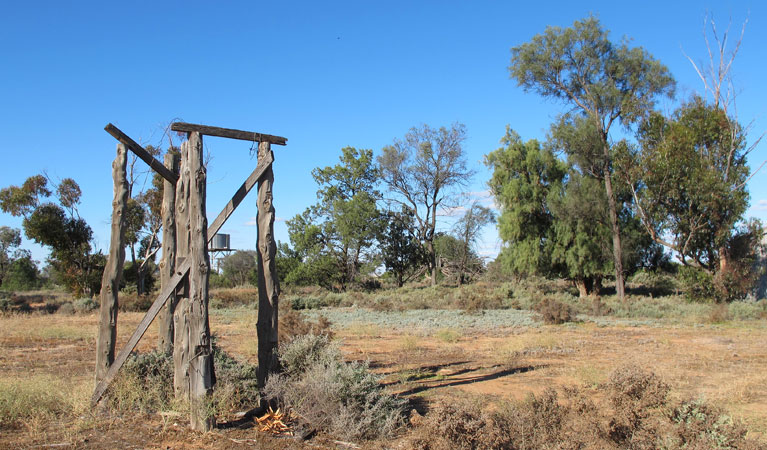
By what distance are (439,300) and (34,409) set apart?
21.2 meters

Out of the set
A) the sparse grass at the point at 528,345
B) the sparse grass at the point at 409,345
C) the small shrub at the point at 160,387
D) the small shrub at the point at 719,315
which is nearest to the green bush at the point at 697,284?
the small shrub at the point at 719,315

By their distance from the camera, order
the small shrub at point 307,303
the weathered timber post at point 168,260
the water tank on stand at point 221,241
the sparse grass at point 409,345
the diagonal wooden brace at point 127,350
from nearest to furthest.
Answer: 1. the diagonal wooden brace at point 127,350
2. the weathered timber post at point 168,260
3. the sparse grass at point 409,345
4. the water tank on stand at point 221,241
5. the small shrub at point 307,303

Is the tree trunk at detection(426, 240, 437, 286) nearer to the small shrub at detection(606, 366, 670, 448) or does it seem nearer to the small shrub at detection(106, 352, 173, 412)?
the small shrub at detection(106, 352, 173, 412)

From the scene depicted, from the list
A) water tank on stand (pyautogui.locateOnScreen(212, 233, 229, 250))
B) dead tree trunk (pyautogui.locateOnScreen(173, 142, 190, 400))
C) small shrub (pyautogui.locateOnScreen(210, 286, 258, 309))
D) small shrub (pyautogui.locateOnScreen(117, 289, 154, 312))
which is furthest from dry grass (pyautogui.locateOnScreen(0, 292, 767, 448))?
small shrub (pyautogui.locateOnScreen(210, 286, 258, 309))

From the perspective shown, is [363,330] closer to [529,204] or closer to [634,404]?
[634,404]

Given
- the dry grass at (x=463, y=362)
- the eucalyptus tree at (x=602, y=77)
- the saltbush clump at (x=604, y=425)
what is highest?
the eucalyptus tree at (x=602, y=77)

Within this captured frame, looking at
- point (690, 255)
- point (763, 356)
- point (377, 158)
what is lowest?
point (763, 356)

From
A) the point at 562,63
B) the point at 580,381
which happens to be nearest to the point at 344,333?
the point at 580,381

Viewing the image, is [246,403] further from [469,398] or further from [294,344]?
[469,398]

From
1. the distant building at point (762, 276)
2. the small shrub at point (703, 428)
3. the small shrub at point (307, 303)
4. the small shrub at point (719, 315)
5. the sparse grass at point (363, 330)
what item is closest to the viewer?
the small shrub at point (703, 428)

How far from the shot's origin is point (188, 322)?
18.9 feet

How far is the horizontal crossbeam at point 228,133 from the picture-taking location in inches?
234

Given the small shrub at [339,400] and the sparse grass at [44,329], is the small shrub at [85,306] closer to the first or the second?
the sparse grass at [44,329]

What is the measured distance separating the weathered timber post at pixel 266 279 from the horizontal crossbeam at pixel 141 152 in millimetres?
1239
